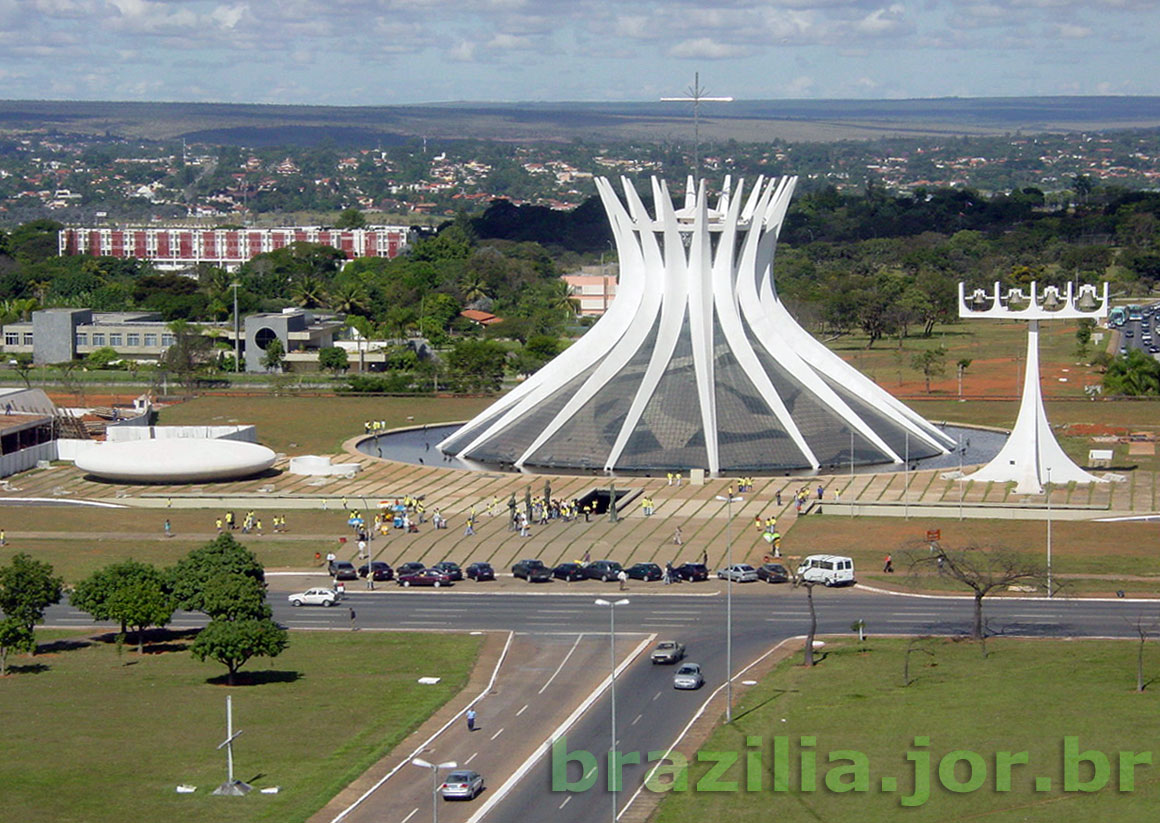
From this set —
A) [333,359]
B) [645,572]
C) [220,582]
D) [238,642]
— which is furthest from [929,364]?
[238,642]

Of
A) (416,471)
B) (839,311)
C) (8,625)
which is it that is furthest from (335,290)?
(8,625)

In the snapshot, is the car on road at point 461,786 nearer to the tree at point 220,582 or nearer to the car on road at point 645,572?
the tree at point 220,582

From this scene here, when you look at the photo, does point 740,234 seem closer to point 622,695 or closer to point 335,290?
point 622,695

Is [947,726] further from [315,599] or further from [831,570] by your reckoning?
[315,599]

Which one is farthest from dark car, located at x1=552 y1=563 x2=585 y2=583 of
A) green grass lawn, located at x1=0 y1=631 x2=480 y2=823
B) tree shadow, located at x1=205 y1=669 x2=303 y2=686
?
tree shadow, located at x1=205 y1=669 x2=303 y2=686

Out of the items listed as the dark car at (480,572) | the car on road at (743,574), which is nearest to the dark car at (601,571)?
the dark car at (480,572)

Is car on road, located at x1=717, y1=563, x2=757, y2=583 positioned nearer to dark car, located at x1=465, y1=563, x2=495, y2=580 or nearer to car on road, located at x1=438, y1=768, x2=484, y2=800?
dark car, located at x1=465, y1=563, x2=495, y2=580
